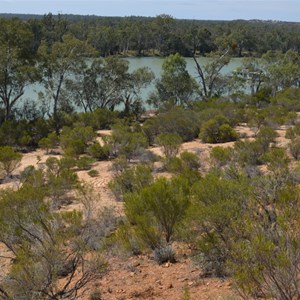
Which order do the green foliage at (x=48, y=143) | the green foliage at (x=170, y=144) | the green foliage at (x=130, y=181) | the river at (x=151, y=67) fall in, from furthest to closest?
the river at (x=151, y=67), the green foliage at (x=48, y=143), the green foliage at (x=170, y=144), the green foliage at (x=130, y=181)

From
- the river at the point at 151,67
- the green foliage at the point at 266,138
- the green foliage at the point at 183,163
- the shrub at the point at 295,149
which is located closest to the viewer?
the green foliage at the point at 183,163

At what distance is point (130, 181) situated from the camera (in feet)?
44.3

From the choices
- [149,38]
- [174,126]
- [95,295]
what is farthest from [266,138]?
[149,38]

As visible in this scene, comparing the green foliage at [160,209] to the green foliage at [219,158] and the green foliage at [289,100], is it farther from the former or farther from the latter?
the green foliage at [289,100]

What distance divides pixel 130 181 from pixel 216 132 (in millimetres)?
9005

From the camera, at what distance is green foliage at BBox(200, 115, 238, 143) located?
69.8ft

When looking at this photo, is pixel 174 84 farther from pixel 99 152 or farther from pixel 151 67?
pixel 151 67

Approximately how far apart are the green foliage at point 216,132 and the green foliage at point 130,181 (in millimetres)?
8368

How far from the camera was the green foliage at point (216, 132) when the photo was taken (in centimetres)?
2127

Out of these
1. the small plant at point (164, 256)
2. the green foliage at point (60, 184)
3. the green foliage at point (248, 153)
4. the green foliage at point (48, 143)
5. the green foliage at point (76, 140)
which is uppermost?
the green foliage at point (248, 153)

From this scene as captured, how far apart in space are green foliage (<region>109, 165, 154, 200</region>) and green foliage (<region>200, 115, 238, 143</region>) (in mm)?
8368

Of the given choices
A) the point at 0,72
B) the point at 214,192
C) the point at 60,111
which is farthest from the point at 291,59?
the point at 214,192

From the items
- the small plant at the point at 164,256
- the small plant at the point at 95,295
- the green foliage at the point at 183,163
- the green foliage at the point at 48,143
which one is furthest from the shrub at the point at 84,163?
the small plant at the point at 95,295

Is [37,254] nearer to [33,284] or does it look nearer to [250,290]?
[33,284]
